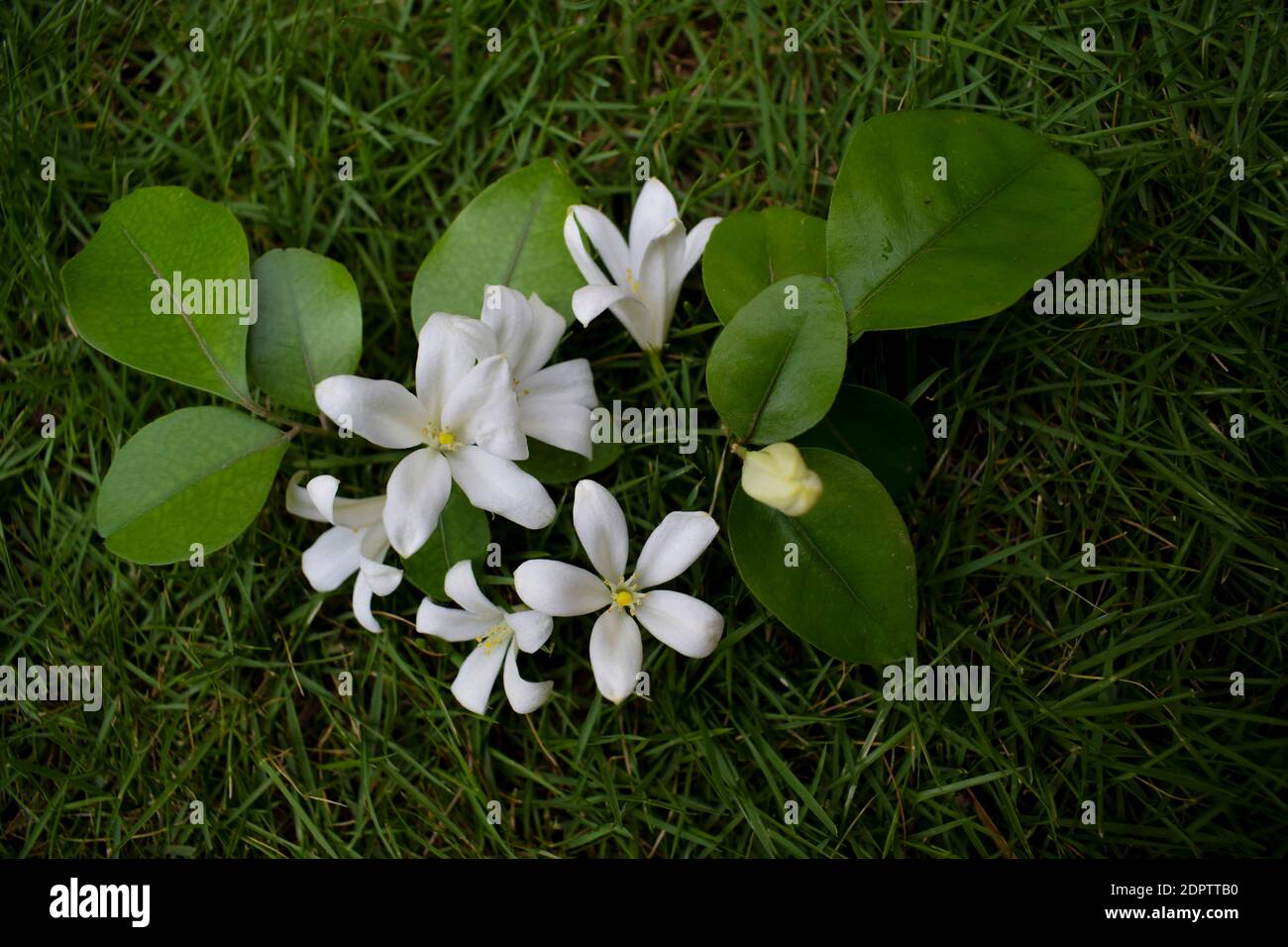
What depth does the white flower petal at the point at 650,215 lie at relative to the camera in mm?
1640

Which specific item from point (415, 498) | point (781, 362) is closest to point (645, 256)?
point (781, 362)

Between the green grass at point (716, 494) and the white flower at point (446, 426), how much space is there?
0.35 meters

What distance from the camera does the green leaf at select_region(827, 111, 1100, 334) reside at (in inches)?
58.0

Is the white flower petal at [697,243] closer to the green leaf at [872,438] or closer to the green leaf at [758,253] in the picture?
the green leaf at [758,253]

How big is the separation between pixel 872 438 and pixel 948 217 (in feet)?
1.22

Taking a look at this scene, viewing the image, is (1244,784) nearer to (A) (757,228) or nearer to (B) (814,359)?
(B) (814,359)

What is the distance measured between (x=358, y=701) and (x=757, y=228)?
3.64 feet

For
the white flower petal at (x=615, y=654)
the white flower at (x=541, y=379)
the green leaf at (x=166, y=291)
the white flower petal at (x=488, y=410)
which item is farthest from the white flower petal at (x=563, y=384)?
the green leaf at (x=166, y=291)

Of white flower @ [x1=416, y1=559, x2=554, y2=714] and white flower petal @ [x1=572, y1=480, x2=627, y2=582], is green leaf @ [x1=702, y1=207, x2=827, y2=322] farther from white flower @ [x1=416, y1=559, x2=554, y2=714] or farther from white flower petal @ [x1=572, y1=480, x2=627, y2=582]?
white flower @ [x1=416, y1=559, x2=554, y2=714]

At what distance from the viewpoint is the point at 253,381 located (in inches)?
64.2

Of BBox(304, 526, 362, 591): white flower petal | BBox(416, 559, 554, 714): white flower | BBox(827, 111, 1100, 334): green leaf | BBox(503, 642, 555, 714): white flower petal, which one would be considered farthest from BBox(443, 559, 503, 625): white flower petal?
BBox(827, 111, 1100, 334): green leaf

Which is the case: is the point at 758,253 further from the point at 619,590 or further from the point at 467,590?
the point at 467,590

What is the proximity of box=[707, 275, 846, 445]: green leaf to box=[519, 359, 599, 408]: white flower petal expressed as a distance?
22cm
